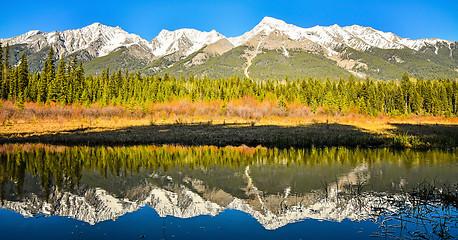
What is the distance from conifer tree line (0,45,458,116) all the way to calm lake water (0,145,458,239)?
61473mm

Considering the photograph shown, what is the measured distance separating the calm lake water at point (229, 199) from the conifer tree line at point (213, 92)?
2420 inches

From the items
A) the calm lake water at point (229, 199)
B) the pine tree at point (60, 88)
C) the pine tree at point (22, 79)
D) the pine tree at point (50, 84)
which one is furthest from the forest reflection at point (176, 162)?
the pine tree at point (22, 79)

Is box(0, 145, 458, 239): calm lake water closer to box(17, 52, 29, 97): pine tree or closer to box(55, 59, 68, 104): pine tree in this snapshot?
box(55, 59, 68, 104): pine tree

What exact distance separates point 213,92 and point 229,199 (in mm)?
90902

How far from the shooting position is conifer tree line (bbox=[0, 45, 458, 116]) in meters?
69.4

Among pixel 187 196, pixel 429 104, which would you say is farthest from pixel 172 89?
pixel 187 196

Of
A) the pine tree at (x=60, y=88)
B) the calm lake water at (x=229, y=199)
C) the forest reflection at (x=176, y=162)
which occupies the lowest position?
the calm lake water at (x=229, y=199)

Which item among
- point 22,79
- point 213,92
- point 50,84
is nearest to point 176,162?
point 50,84

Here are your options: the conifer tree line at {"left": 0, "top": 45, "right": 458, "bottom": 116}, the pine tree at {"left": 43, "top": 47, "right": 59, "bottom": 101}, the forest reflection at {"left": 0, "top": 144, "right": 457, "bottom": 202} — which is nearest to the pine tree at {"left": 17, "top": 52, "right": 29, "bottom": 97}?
the conifer tree line at {"left": 0, "top": 45, "right": 458, "bottom": 116}

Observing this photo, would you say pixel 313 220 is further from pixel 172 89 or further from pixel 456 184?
pixel 172 89

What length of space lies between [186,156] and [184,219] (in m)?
10.3

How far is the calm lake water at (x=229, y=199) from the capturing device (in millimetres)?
6465

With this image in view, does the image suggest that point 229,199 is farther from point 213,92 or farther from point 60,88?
point 213,92

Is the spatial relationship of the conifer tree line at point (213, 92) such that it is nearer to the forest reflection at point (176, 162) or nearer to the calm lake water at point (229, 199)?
the forest reflection at point (176, 162)
